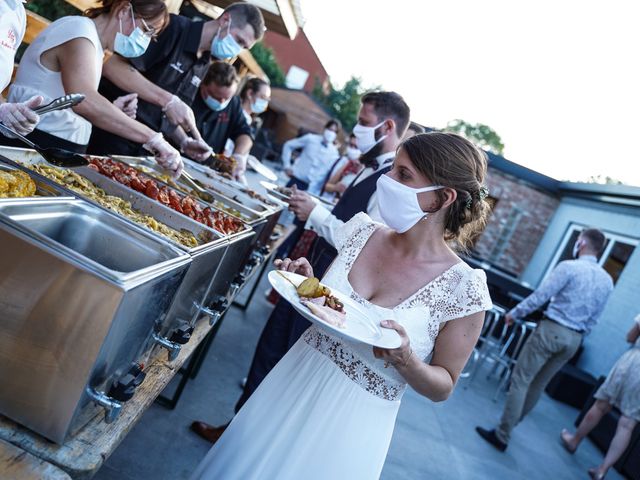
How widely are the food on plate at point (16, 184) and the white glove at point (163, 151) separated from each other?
1127 mm

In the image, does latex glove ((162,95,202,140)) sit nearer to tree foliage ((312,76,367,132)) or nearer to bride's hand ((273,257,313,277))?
bride's hand ((273,257,313,277))

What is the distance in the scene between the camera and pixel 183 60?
12.4 ft

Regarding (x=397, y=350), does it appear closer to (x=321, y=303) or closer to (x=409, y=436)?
(x=321, y=303)

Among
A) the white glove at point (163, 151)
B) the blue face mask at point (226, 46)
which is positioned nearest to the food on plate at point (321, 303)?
the white glove at point (163, 151)

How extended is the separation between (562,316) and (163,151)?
15.5 feet

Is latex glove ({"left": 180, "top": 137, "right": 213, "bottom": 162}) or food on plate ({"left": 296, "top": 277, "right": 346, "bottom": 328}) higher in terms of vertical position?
latex glove ({"left": 180, "top": 137, "right": 213, "bottom": 162})

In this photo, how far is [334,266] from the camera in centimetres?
218

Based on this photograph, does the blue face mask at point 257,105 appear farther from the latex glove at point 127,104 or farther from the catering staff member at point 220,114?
the latex glove at point 127,104

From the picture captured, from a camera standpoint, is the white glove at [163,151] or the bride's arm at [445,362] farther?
the white glove at [163,151]

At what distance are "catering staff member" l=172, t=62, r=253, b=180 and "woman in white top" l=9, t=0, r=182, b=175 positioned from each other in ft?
4.04

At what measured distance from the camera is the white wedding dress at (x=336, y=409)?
1874 millimetres

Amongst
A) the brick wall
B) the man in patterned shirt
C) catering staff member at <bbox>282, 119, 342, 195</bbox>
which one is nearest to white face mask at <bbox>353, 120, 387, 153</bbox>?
the man in patterned shirt

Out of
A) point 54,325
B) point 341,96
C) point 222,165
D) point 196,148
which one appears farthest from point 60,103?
point 341,96

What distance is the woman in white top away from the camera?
7.34 ft
